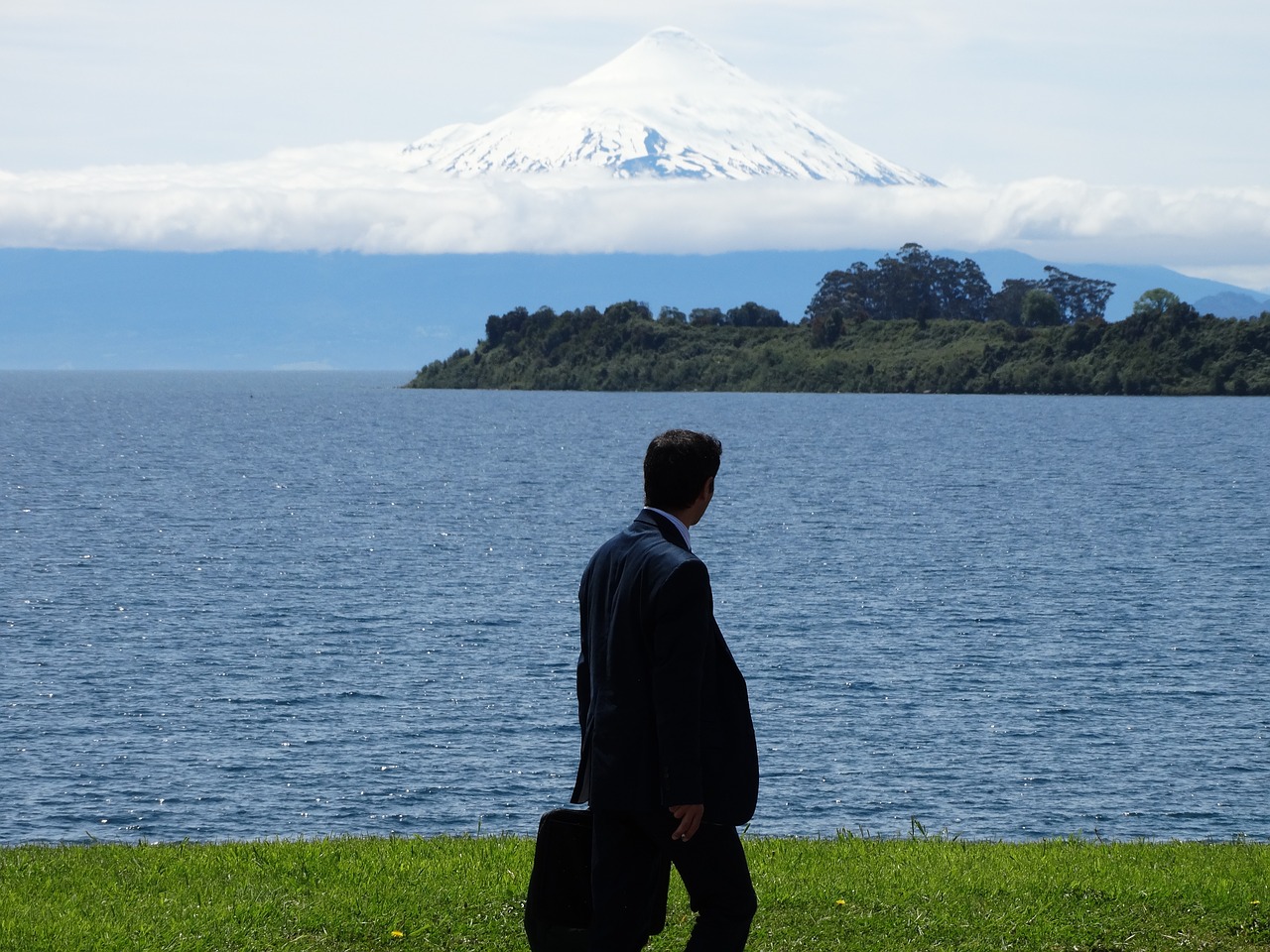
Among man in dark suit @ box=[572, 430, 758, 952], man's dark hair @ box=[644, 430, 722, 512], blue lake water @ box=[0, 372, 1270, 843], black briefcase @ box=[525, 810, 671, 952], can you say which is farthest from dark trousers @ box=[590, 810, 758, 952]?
blue lake water @ box=[0, 372, 1270, 843]

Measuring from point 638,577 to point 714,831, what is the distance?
119 centimetres

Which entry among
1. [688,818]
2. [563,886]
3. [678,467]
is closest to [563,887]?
[563,886]

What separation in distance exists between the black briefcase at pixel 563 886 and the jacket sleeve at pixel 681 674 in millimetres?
741

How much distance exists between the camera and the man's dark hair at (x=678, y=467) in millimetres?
6758

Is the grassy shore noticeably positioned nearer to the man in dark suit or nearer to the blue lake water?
the man in dark suit

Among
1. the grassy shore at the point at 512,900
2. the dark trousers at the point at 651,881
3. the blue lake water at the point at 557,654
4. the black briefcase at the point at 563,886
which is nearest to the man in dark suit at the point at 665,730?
the dark trousers at the point at 651,881

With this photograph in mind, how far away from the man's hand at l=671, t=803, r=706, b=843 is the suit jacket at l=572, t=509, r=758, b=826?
31mm

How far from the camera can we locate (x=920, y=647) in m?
37.4

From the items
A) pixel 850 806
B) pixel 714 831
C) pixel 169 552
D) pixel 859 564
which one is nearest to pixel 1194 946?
pixel 714 831

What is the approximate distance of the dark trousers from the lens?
265 inches

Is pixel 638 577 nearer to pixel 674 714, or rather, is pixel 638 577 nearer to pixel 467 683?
pixel 674 714

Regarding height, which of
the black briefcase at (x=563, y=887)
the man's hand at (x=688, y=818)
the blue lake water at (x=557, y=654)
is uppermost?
the man's hand at (x=688, y=818)

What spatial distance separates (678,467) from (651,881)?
6.14 ft

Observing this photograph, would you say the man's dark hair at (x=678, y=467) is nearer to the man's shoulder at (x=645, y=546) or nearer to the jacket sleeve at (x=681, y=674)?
the man's shoulder at (x=645, y=546)
